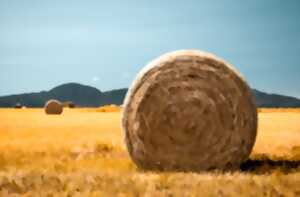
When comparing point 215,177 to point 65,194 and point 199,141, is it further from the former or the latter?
point 65,194

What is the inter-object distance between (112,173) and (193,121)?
202 centimetres

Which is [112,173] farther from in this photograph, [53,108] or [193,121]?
[53,108]

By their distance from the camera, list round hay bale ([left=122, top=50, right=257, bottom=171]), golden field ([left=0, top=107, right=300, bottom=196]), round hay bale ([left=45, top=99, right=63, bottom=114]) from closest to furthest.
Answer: golden field ([left=0, top=107, right=300, bottom=196])
round hay bale ([left=122, top=50, right=257, bottom=171])
round hay bale ([left=45, top=99, right=63, bottom=114])

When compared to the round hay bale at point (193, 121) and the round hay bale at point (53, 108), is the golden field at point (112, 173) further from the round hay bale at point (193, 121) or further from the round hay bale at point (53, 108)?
the round hay bale at point (53, 108)

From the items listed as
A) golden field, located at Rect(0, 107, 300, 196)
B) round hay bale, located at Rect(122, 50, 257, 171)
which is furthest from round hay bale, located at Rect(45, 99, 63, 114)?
round hay bale, located at Rect(122, 50, 257, 171)

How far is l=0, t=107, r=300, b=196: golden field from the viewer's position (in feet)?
A: 24.4

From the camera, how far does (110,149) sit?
43.7ft

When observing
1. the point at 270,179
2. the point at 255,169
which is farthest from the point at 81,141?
the point at 270,179

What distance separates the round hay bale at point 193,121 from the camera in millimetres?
9883

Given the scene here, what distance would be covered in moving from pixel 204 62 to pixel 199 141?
1.50 metres

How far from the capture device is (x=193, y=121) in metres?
9.90

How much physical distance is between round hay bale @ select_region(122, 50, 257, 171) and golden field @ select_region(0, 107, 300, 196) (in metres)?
0.51

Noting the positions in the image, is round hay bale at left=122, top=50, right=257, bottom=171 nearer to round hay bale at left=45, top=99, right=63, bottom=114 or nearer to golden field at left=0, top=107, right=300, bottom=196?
golden field at left=0, top=107, right=300, bottom=196

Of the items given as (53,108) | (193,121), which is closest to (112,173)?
(193,121)
